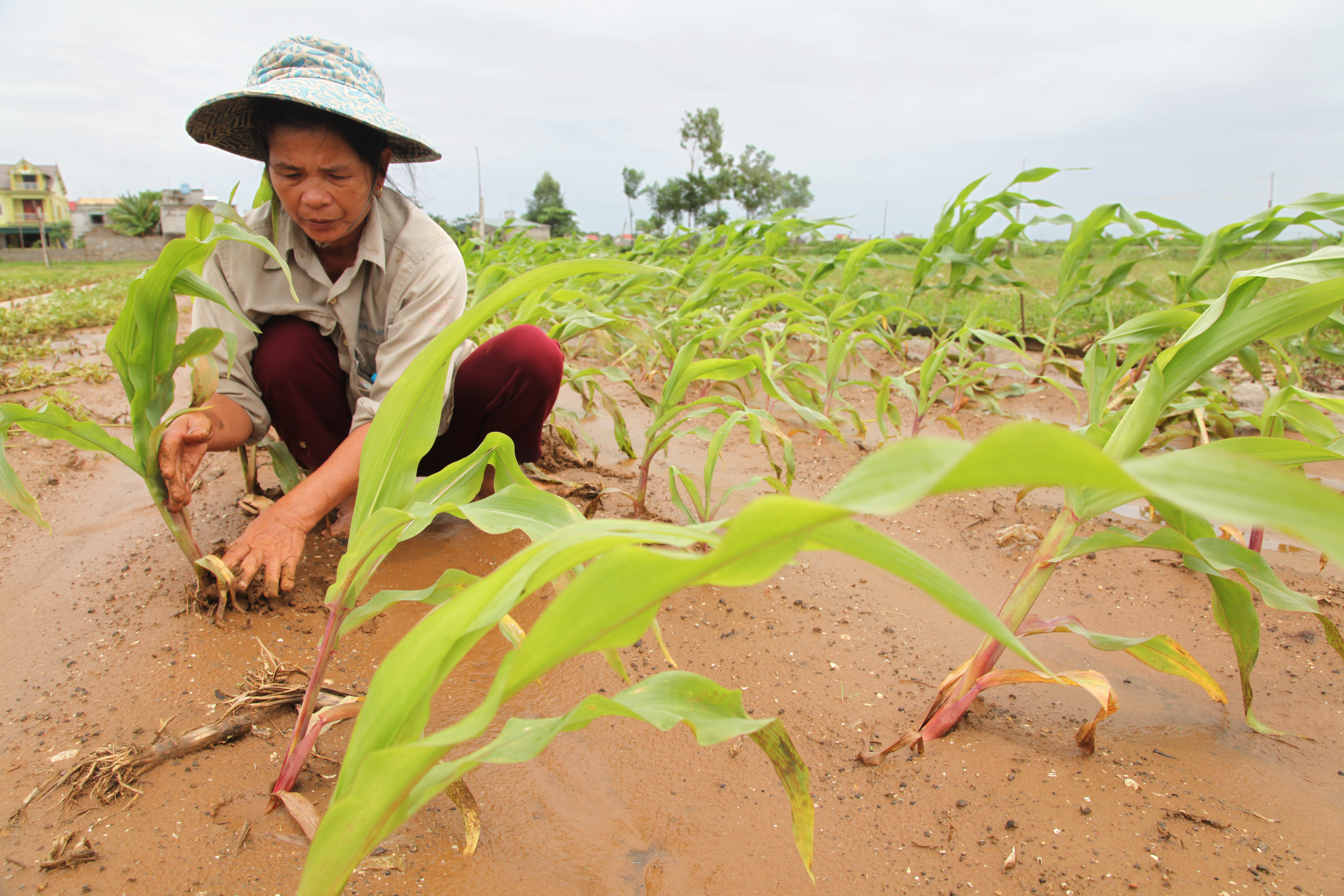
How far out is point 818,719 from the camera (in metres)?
1.12

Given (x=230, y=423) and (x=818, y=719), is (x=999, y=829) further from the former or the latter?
(x=230, y=423)

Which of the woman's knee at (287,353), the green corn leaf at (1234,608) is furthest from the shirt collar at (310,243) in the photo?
the green corn leaf at (1234,608)

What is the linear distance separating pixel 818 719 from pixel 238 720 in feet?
2.73

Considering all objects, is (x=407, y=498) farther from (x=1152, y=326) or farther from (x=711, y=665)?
(x=1152, y=326)

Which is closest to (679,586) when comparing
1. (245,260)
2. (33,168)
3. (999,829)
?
(999,829)

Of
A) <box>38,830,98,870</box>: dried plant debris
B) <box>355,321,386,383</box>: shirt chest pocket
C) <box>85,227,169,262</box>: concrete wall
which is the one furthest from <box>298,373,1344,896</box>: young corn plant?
<box>85,227,169,262</box>: concrete wall

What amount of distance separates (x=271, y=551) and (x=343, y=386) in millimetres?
643

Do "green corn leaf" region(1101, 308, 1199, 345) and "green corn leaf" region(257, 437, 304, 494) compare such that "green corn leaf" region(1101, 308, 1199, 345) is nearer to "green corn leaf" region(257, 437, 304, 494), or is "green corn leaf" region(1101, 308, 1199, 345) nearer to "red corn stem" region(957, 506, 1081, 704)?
"red corn stem" region(957, 506, 1081, 704)

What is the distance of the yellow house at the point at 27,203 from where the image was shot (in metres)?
32.9

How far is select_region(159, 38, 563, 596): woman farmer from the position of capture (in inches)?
51.7

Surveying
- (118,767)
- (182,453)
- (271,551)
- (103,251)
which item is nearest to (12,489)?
(182,453)

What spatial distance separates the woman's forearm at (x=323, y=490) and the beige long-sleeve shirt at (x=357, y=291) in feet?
0.71

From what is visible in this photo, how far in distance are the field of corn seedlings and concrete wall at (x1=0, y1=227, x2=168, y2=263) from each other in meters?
28.1

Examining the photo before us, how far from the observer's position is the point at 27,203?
114ft
